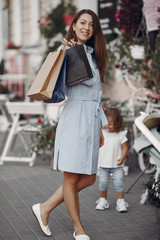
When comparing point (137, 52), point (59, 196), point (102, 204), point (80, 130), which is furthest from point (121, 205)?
point (137, 52)

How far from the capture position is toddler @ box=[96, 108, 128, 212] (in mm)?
4867

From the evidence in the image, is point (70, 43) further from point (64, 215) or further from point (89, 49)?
point (64, 215)

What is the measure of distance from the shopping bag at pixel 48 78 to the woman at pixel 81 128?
22 centimetres

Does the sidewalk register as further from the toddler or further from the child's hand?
the child's hand

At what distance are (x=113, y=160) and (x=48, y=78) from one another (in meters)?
1.63

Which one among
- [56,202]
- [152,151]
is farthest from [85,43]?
[56,202]

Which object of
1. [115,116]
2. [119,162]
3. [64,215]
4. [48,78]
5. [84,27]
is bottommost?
[64,215]

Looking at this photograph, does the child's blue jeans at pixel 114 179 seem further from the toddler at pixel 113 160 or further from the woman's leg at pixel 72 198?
the woman's leg at pixel 72 198

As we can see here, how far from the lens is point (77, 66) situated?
368 centimetres

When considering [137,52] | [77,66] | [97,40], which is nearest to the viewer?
[77,66]

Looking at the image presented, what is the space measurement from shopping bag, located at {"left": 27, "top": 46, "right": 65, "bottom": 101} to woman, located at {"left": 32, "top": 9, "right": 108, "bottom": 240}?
0.72ft

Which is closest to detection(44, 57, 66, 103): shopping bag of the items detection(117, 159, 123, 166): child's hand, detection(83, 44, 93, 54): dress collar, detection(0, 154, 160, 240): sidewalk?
detection(83, 44, 93, 54): dress collar

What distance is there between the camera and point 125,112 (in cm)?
695

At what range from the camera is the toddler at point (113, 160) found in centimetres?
487
